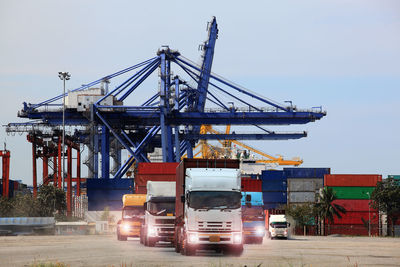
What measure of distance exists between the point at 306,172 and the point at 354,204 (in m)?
12.4

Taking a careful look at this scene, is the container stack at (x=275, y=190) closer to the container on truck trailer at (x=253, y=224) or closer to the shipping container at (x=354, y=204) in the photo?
the shipping container at (x=354, y=204)

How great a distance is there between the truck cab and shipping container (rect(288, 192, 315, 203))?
264 feet

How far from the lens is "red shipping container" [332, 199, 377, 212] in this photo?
96.7 m

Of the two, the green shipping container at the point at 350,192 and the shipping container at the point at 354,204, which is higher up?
the green shipping container at the point at 350,192

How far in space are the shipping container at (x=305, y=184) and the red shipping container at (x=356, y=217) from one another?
9228mm

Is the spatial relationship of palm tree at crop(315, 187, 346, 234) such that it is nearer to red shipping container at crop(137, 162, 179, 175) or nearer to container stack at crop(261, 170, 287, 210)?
container stack at crop(261, 170, 287, 210)

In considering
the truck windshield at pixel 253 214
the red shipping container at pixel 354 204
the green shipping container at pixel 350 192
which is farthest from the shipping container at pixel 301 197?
the truck windshield at pixel 253 214

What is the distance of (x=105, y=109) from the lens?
3863 inches

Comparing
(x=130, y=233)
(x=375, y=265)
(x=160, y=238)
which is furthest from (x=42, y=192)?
(x=375, y=265)

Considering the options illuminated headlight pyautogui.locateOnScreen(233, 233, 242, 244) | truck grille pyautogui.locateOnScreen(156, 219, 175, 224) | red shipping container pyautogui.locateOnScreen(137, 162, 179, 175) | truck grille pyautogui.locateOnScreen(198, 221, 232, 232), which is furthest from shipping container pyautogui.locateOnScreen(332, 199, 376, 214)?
truck grille pyautogui.locateOnScreen(198, 221, 232, 232)

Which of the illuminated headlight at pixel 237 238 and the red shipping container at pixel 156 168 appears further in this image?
Answer: the red shipping container at pixel 156 168

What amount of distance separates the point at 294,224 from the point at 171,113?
2347cm

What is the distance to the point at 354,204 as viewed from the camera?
97.9 metres

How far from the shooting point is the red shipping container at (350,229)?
311 feet
